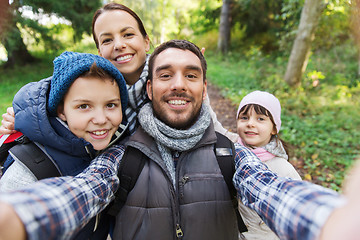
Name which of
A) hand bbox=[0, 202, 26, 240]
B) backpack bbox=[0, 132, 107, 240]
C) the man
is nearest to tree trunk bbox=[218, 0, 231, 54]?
the man

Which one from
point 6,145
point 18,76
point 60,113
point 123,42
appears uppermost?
point 18,76

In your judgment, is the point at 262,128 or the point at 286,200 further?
the point at 262,128

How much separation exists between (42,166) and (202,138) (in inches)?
45.2

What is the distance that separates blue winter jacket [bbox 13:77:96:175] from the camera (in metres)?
1.42

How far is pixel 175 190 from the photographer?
5.00 ft

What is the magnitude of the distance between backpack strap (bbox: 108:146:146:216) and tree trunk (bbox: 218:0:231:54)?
48.5 ft

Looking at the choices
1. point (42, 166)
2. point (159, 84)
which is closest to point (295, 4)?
point (159, 84)

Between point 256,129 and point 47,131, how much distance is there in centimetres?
190

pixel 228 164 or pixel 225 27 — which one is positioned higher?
pixel 225 27

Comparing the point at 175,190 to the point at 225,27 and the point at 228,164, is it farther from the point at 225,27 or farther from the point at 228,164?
the point at 225,27

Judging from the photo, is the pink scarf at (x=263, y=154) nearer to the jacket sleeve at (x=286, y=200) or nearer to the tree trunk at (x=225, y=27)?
the jacket sleeve at (x=286, y=200)

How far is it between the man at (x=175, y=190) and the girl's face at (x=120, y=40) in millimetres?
434

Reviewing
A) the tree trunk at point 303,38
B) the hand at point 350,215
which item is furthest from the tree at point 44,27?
the tree trunk at point 303,38

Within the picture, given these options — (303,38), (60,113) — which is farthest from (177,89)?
(303,38)
